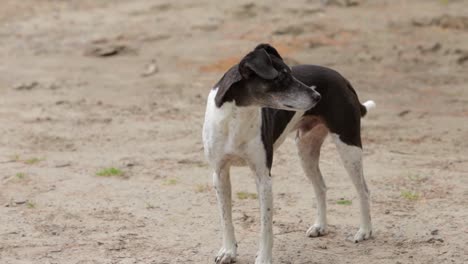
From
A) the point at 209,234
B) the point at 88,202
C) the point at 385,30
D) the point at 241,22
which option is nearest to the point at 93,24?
the point at 241,22

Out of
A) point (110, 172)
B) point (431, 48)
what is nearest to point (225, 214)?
point (110, 172)

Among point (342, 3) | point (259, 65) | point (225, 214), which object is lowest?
point (342, 3)

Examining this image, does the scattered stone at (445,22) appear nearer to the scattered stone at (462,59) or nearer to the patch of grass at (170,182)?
the scattered stone at (462,59)

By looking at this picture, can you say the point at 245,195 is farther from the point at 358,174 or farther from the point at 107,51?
the point at 107,51

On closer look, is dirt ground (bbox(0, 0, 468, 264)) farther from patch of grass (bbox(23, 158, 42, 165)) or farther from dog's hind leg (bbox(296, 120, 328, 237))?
dog's hind leg (bbox(296, 120, 328, 237))

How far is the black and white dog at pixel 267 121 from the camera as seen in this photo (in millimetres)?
6070

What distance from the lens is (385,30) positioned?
1344 centimetres

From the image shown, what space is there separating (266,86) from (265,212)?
0.87 m

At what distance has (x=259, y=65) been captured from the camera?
6012mm

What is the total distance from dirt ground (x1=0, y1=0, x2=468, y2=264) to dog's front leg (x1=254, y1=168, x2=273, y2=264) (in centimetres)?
34

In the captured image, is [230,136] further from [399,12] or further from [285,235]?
[399,12]

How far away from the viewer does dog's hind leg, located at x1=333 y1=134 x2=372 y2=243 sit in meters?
6.92

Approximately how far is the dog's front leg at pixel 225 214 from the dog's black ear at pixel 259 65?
741 millimetres

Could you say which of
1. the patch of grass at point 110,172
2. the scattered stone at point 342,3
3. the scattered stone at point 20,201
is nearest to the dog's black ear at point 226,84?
the scattered stone at point 20,201
